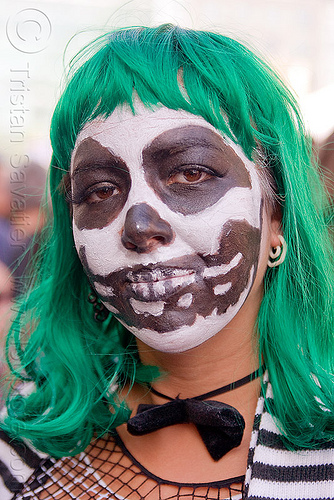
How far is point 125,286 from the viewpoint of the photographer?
1.30m

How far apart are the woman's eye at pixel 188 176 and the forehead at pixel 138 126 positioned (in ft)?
0.32

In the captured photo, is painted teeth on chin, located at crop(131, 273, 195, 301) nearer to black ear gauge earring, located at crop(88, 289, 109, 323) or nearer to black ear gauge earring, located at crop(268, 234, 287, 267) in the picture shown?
black ear gauge earring, located at crop(268, 234, 287, 267)

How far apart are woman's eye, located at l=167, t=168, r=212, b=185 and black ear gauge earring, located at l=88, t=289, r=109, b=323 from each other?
1.85 feet

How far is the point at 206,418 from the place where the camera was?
52.4 inches

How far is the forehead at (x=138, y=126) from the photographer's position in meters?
1.27

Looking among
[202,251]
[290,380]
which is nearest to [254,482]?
[290,380]

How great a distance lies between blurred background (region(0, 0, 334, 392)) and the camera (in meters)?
1.76

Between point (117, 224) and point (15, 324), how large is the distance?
2.37ft

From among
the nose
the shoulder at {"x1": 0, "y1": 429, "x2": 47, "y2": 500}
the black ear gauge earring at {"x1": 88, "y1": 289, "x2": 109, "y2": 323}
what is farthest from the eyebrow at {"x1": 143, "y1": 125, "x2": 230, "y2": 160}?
the shoulder at {"x1": 0, "y1": 429, "x2": 47, "y2": 500}

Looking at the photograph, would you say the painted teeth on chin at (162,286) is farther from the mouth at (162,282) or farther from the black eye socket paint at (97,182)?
the black eye socket paint at (97,182)

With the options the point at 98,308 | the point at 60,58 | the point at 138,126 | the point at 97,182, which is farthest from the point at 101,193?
the point at 60,58

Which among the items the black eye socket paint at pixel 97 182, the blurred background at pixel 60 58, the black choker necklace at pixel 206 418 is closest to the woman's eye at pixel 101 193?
the black eye socket paint at pixel 97 182

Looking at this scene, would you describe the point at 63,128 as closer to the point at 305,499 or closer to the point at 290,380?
the point at 290,380

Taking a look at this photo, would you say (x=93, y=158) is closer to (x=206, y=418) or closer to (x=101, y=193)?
(x=101, y=193)
